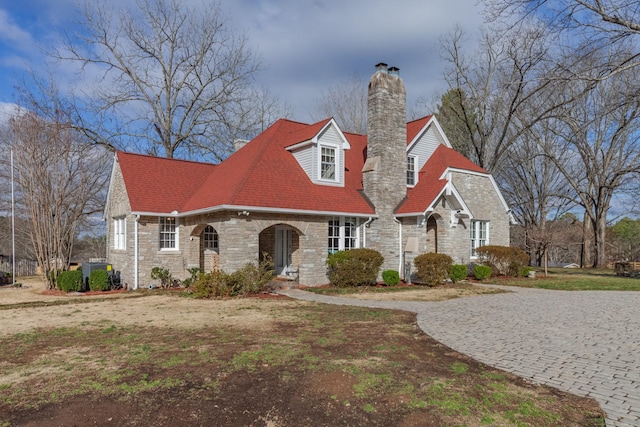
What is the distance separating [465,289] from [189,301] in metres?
9.97

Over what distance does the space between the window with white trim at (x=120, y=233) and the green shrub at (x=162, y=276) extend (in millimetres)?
2052

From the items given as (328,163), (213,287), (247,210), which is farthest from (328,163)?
(213,287)

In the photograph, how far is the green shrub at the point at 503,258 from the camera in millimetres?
20688

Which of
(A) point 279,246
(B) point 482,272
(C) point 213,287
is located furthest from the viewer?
(A) point 279,246

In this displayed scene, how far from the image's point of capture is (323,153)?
60.6 feet

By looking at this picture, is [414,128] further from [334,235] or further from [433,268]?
[433,268]

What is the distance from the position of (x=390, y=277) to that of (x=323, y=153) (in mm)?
5926

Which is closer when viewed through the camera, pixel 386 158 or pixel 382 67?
pixel 386 158

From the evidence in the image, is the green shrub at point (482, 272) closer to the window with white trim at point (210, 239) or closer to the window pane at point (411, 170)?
the window pane at point (411, 170)

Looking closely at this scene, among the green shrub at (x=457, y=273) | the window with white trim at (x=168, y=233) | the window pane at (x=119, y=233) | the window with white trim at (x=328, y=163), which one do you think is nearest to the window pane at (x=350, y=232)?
the window with white trim at (x=328, y=163)

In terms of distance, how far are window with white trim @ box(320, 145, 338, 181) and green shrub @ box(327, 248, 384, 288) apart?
3.71 meters

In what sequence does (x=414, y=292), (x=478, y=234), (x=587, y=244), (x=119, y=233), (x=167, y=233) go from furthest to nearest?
(x=587, y=244), (x=478, y=234), (x=119, y=233), (x=167, y=233), (x=414, y=292)

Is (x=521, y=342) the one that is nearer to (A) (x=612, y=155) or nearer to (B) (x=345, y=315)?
(B) (x=345, y=315)

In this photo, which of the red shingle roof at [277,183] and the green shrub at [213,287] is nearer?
the green shrub at [213,287]
